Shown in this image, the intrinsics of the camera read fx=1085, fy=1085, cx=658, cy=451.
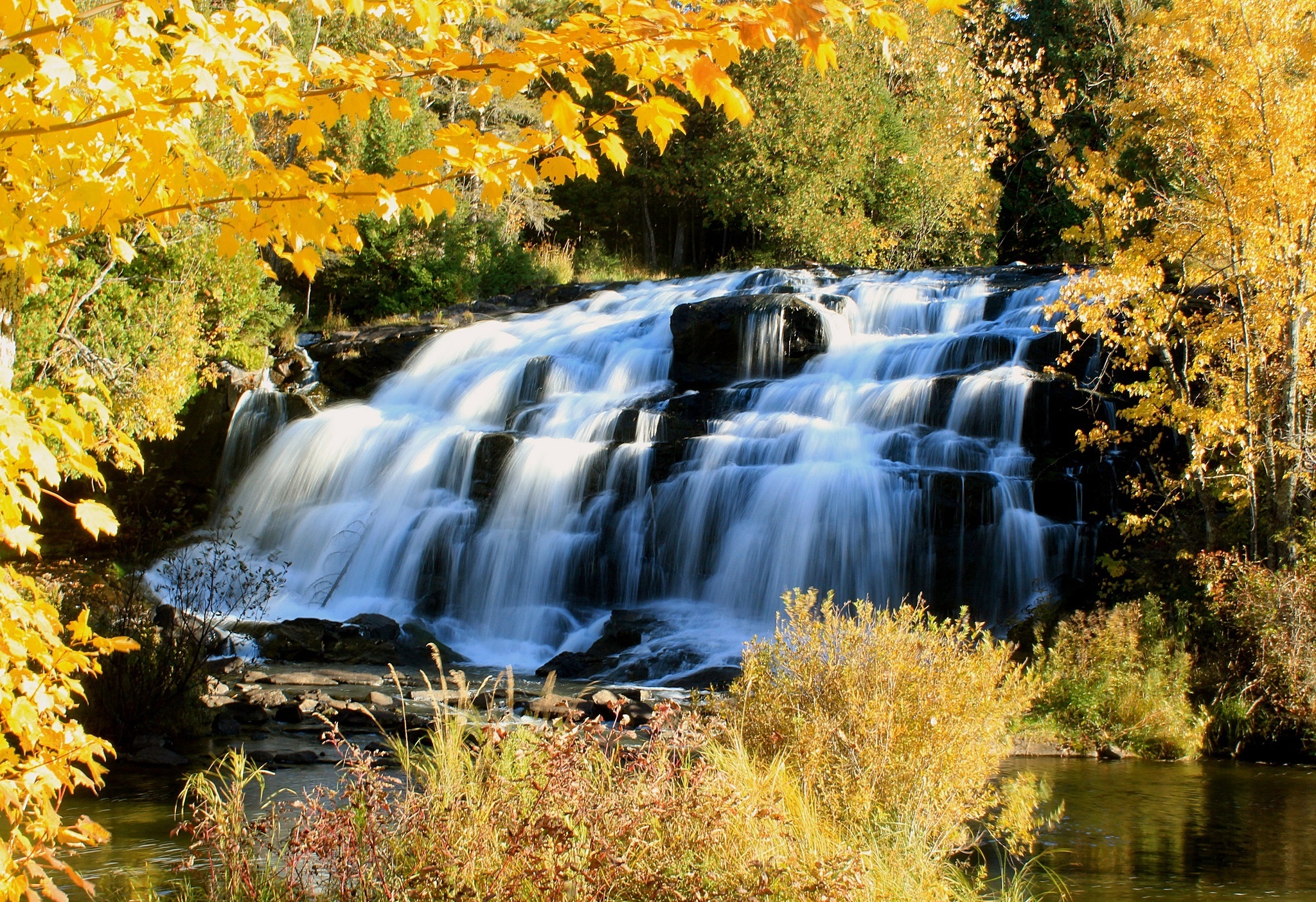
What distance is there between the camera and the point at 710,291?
74.3 feet

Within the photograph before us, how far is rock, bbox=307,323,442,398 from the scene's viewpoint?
68.6 ft

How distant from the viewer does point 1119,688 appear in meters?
9.17

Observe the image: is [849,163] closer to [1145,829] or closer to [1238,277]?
A: [1238,277]

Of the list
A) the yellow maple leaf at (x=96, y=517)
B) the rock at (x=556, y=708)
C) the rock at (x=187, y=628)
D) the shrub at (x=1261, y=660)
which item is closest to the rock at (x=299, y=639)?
the rock at (x=187, y=628)

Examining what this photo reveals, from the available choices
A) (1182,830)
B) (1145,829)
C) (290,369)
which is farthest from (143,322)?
(1182,830)

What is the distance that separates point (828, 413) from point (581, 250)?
17733 mm

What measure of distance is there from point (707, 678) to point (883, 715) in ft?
18.0

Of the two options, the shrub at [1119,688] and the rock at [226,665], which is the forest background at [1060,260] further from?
the rock at [226,665]

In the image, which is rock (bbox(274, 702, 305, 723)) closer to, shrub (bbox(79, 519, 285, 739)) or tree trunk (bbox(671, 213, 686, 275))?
shrub (bbox(79, 519, 285, 739))

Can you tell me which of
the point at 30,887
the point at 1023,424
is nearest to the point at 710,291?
the point at 1023,424

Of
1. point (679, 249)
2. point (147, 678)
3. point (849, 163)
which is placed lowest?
point (147, 678)

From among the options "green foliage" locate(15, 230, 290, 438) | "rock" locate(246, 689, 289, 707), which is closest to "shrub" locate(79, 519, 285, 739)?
"rock" locate(246, 689, 289, 707)

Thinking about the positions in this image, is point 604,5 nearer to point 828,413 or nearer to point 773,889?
point 773,889

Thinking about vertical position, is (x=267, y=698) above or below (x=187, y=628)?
below
